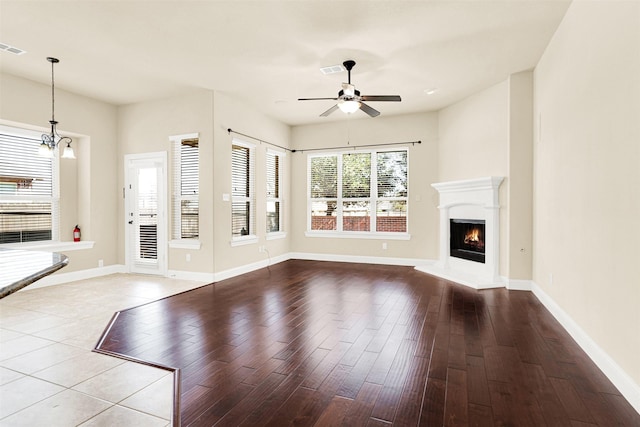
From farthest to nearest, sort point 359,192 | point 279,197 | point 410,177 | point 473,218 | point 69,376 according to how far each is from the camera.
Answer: point 279,197 → point 359,192 → point 410,177 → point 473,218 → point 69,376

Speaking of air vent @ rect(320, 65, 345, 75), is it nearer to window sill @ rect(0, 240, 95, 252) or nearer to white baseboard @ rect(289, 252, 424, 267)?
white baseboard @ rect(289, 252, 424, 267)

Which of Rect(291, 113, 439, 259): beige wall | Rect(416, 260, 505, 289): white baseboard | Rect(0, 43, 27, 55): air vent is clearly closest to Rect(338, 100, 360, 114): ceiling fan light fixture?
Rect(291, 113, 439, 259): beige wall

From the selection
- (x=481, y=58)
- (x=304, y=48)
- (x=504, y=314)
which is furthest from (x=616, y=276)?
(x=304, y=48)

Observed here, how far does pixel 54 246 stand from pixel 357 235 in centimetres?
521

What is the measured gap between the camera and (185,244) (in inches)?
222

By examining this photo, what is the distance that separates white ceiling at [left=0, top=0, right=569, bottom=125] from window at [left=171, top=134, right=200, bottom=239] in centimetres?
85

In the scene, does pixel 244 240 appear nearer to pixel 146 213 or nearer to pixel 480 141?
pixel 146 213

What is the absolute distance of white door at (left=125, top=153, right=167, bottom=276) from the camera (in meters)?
5.90

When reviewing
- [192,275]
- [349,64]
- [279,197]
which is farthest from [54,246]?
[349,64]

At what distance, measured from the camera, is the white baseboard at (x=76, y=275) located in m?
5.08

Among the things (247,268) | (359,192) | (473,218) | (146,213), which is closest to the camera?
(473,218)

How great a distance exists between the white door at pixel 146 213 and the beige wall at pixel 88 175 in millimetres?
306

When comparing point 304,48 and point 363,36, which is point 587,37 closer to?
point 363,36

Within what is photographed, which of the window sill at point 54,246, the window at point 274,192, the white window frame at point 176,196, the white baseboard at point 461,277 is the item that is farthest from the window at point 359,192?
the window sill at point 54,246
